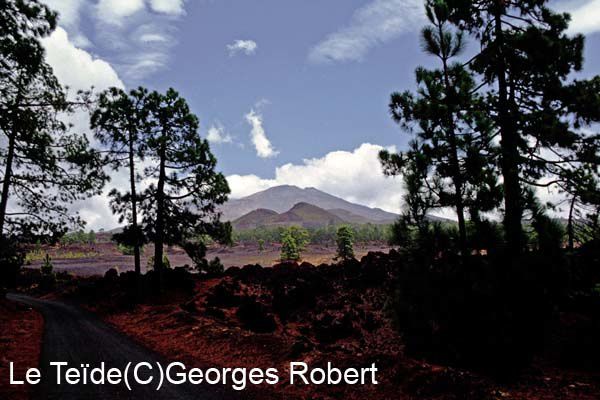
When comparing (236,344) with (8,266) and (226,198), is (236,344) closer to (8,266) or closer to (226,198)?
(226,198)

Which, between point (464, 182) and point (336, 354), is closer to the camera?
point (336, 354)

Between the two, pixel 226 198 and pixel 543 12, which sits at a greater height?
pixel 543 12

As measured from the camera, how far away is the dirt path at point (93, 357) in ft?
22.6

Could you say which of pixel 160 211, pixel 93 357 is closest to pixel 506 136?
pixel 93 357

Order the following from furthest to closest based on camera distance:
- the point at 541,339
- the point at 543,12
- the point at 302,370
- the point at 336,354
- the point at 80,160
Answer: the point at 80,160 < the point at 543,12 < the point at 336,354 < the point at 302,370 < the point at 541,339

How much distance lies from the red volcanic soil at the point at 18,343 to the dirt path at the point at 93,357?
0.84ft

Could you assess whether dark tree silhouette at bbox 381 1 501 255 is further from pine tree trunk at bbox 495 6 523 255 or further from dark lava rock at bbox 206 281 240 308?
dark lava rock at bbox 206 281 240 308

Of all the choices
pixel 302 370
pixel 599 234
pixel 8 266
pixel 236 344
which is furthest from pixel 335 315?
pixel 8 266

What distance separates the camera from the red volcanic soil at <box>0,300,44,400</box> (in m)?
7.34

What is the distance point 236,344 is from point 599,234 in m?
9.30

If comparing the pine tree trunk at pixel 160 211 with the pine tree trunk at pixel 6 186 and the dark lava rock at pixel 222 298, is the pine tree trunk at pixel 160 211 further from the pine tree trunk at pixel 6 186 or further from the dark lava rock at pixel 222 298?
the pine tree trunk at pixel 6 186

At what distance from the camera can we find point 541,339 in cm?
605

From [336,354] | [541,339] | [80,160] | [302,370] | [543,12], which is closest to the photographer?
[541,339]

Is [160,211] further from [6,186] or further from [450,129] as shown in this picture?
[450,129]
